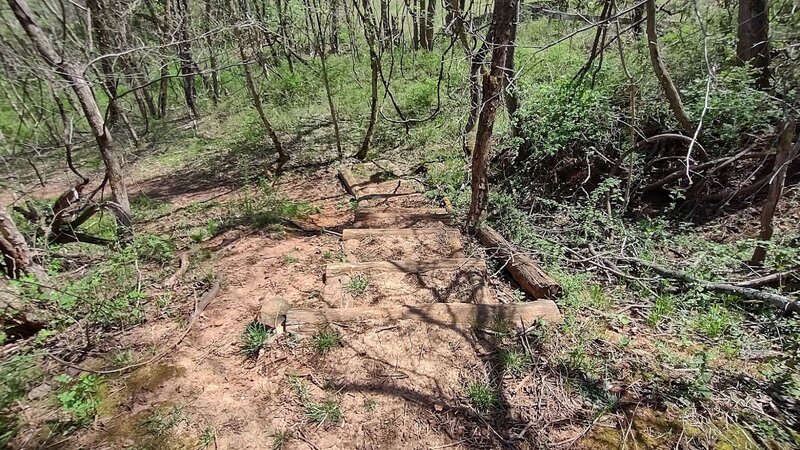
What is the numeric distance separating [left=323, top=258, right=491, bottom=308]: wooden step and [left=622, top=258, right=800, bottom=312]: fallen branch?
148 centimetres

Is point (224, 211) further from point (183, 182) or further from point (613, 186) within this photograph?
point (613, 186)

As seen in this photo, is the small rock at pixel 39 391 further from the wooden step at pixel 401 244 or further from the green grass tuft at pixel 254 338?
the wooden step at pixel 401 244

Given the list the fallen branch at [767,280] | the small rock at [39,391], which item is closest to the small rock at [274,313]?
the small rock at [39,391]

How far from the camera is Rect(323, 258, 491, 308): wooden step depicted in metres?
3.52

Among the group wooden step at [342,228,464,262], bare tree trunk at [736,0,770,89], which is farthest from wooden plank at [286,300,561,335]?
bare tree trunk at [736,0,770,89]

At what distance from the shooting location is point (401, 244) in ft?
14.5

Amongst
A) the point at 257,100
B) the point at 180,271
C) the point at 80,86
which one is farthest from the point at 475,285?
the point at 257,100

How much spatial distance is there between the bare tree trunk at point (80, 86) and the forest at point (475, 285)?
2cm

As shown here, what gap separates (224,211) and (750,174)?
6665mm

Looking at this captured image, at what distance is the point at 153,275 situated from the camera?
4.07 meters

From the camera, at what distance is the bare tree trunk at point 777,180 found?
319cm

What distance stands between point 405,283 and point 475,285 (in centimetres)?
62

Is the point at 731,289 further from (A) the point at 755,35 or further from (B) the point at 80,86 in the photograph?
(B) the point at 80,86

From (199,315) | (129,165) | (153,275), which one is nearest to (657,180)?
(199,315)
